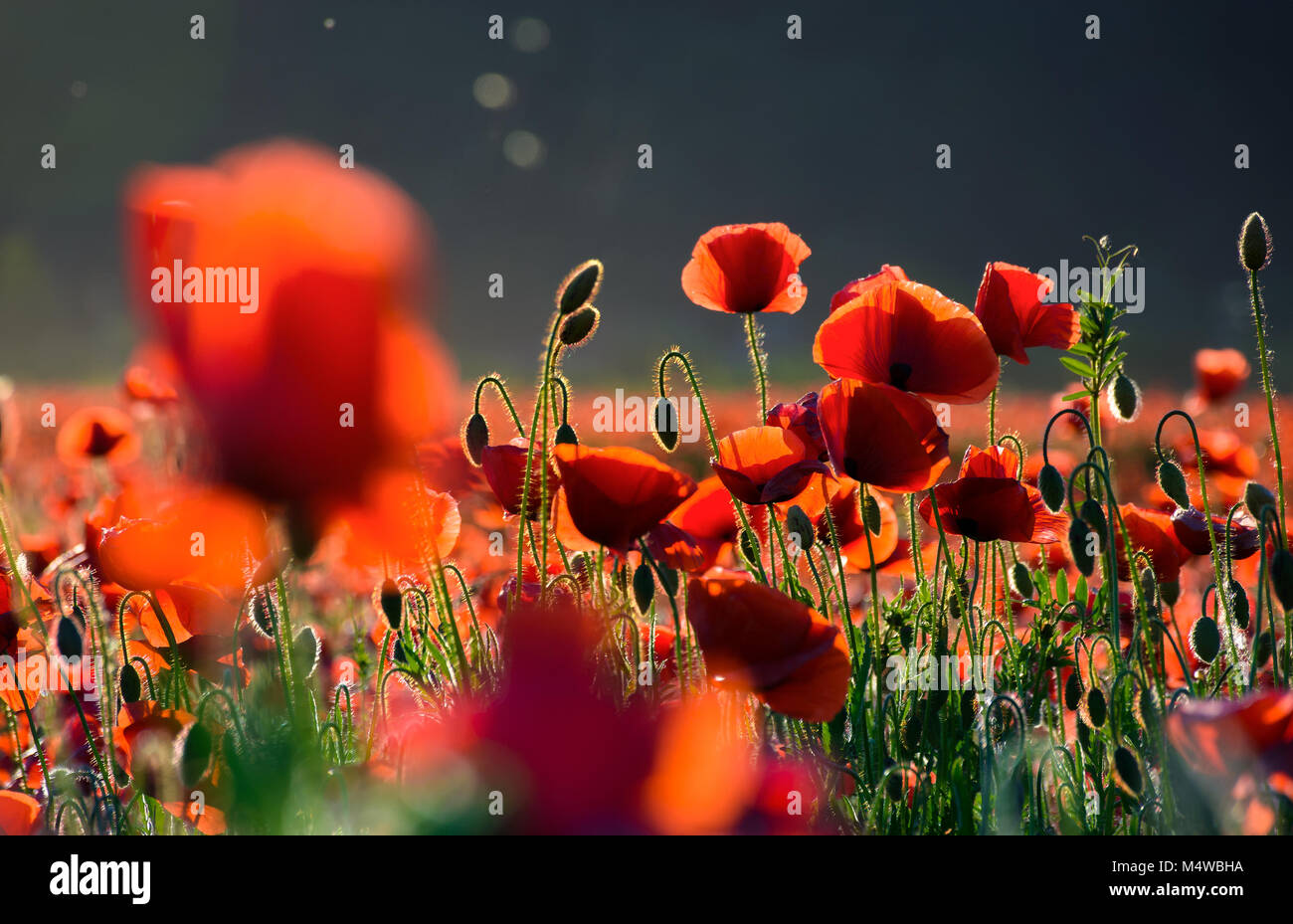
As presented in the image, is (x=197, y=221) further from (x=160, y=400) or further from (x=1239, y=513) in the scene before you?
(x=160, y=400)

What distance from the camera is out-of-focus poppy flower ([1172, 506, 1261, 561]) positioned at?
3.58 feet

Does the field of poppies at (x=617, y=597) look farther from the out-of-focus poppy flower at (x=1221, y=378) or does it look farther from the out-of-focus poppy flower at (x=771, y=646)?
the out-of-focus poppy flower at (x=1221, y=378)

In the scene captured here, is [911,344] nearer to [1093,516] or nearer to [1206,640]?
[1093,516]

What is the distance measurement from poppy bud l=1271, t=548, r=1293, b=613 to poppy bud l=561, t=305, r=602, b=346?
613mm

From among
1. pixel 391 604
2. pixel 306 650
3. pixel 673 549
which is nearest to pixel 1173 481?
pixel 673 549

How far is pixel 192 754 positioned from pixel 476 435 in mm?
421

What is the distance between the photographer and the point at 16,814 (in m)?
0.74

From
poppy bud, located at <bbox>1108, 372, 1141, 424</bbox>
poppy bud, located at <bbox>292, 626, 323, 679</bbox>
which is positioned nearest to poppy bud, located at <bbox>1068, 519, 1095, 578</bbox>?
poppy bud, located at <bbox>1108, 372, 1141, 424</bbox>

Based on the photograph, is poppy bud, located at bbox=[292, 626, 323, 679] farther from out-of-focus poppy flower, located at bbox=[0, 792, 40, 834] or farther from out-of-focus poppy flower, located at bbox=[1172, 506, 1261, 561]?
out-of-focus poppy flower, located at bbox=[1172, 506, 1261, 561]

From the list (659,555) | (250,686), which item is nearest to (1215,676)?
(659,555)

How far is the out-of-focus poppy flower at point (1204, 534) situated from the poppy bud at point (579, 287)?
77 centimetres

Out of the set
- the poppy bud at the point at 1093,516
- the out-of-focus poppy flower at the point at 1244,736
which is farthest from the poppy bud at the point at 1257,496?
the out-of-focus poppy flower at the point at 1244,736
